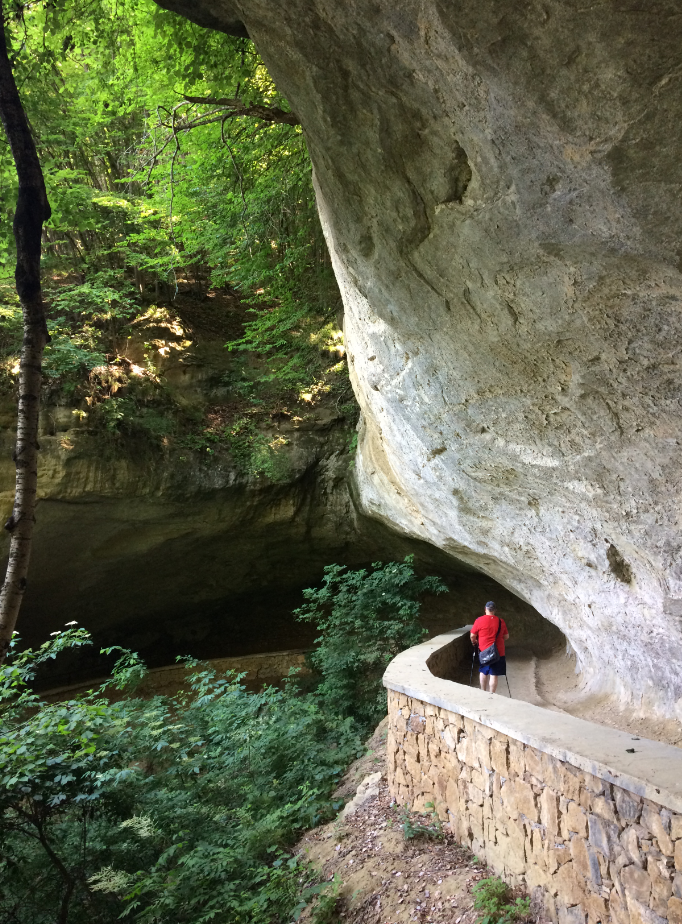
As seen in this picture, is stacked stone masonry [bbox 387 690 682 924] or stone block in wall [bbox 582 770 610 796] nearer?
stacked stone masonry [bbox 387 690 682 924]

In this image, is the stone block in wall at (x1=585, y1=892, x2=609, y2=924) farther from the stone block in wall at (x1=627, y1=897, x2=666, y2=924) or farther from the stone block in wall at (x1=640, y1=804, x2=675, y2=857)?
the stone block in wall at (x1=640, y1=804, x2=675, y2=857)

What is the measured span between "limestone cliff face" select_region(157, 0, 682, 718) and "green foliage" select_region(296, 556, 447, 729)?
274 centimetres

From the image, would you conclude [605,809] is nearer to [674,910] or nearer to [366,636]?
[674,910]

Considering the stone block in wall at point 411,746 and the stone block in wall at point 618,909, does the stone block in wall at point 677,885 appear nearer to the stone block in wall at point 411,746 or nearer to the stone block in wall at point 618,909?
the stone block in wall at point 618,909

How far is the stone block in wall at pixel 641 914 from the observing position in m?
2.42

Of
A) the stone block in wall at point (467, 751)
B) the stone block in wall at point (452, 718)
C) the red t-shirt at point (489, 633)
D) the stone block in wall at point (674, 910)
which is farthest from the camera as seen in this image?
the red t-shirt at point (489, 633)

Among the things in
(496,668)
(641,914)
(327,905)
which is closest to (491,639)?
(496,668)

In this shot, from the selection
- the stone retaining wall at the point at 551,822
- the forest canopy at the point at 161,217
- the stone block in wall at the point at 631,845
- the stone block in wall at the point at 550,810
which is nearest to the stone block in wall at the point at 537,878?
the stone retaining wall at the point at 551,822

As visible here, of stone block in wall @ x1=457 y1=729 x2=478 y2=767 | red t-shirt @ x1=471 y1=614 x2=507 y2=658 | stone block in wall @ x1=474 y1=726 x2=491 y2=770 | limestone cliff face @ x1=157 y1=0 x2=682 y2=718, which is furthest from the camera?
red t-shirt @ x1=471 y1=614 x2=507 y2=658

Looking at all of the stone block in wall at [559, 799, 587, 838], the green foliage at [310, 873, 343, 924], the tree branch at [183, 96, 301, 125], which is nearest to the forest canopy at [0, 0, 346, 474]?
the tree branch at [183, 96, 301, 125]

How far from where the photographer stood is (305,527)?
10.5 meters

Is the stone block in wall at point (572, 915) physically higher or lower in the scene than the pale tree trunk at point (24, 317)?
lower

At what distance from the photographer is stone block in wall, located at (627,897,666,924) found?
2.42 meters

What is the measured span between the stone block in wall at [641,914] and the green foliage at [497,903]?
0.70 m
